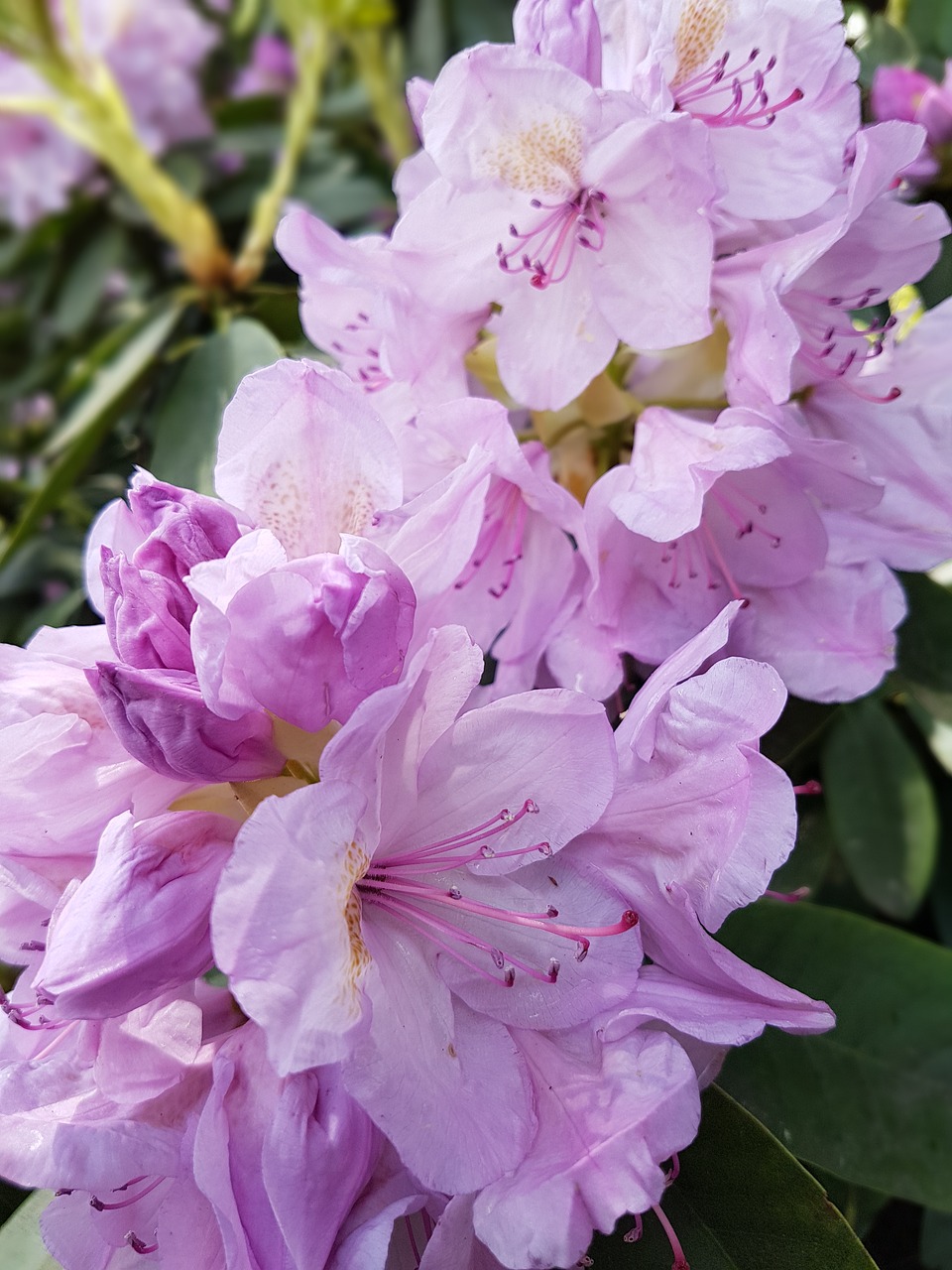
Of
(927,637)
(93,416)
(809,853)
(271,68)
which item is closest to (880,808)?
(809,853)

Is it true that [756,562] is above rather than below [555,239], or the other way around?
below

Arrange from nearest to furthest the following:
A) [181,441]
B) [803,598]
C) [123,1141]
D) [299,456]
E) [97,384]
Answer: [123,1141]
[299,456]
[803,598]
[181,441]
[97,384]

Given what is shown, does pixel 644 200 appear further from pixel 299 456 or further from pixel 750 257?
pixel 299 456

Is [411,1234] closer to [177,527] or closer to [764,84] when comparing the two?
[177,527]

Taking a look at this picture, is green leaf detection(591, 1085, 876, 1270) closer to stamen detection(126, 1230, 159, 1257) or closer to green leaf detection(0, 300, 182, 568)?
stamen detection(126, 1230, 159, 1257)

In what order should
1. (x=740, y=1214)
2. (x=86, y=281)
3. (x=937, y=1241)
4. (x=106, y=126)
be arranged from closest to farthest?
(x=740, y=1214), (x=937, y=1241), (x=106, y=126), (x=86, y=281)

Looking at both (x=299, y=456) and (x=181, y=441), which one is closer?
(x=299, y=456)

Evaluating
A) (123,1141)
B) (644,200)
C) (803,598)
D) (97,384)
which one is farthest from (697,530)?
(97,384)
